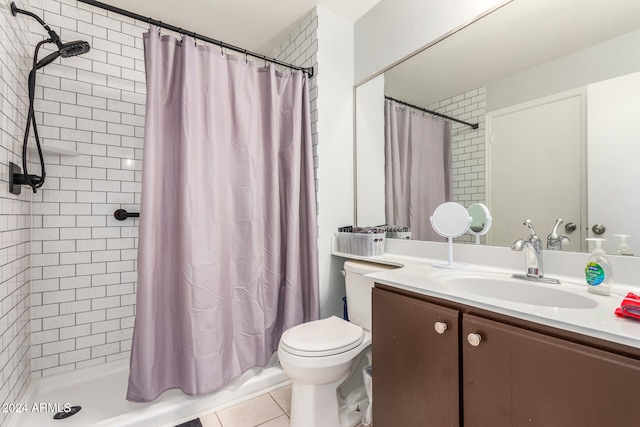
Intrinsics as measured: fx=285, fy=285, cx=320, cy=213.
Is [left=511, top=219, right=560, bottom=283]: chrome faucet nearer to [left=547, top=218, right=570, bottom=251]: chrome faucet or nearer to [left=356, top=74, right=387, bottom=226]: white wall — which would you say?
[left=547, top=218, right=570, bottom=251]: chrome faucet

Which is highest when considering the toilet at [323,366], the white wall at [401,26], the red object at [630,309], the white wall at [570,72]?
the white wall at [401,26]

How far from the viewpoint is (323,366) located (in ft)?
4.20

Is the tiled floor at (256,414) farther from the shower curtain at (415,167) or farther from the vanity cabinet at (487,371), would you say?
the shower curtain at (415,167)

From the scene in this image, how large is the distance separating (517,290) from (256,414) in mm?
1427

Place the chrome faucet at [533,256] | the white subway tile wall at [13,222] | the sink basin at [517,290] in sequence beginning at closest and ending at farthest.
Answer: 1. the sink basin at [517,290]
2. the chrome faucet at [533,256]
3. the white subway tile wall at [13,222]

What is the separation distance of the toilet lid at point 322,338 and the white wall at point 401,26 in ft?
5.50

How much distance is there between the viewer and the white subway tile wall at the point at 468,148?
1465mm

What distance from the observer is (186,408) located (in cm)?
149

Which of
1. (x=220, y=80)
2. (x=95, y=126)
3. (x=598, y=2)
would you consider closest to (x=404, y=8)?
(x=598, y=2)

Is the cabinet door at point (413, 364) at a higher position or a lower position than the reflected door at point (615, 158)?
lower

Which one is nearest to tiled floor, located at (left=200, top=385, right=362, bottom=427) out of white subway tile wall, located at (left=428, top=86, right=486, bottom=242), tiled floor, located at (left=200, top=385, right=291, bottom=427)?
tiled floor, located at (left=200, top=385, right=291, bottom=427)

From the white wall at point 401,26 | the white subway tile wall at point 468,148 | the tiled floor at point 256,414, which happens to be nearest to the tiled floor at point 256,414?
the tiled floor at point 256,414

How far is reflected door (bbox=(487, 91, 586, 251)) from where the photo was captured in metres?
1.16

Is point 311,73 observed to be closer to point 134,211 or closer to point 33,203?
point 134,211
